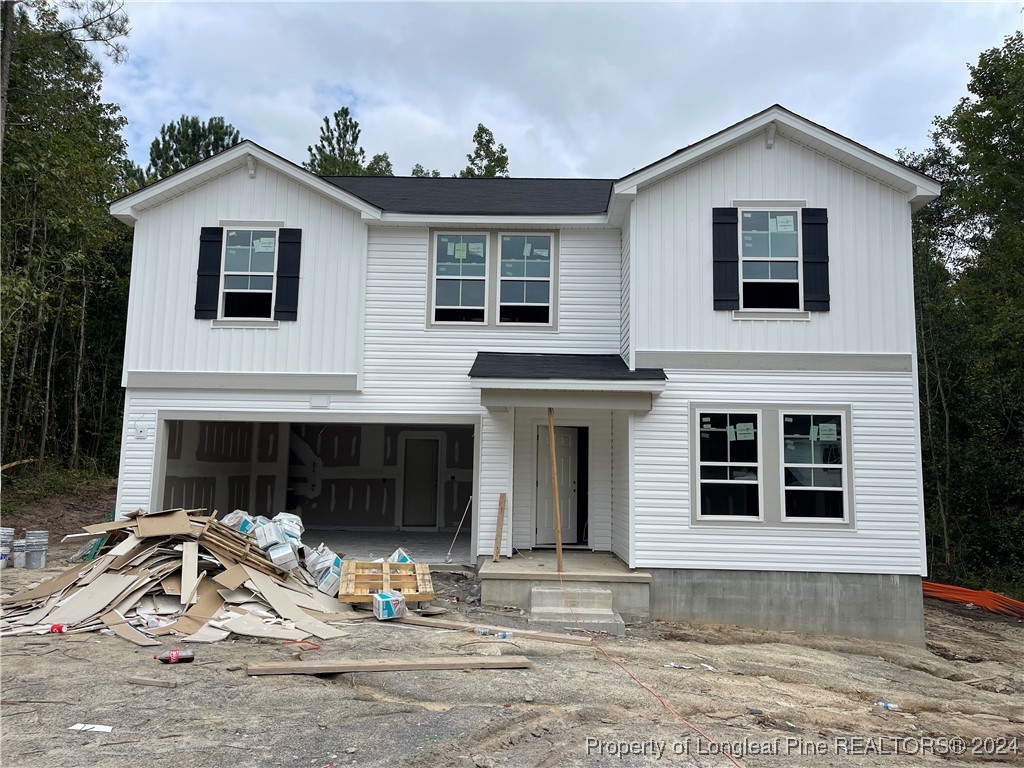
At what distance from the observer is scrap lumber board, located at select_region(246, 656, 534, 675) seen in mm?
5922

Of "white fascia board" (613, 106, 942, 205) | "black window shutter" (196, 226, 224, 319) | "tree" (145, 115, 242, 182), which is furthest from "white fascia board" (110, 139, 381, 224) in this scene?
"tree" (145, 115, 242, 182)

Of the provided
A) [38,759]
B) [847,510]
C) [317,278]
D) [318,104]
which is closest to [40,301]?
[317,278]

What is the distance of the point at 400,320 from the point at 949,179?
684 inches

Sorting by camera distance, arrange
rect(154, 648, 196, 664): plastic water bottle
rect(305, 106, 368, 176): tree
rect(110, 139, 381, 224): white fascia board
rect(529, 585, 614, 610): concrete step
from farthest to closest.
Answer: rect(305, 106, 368, 176): tree → rect(110, 139, 381, 224): white fascia board → rect(529, 585, 614, 610): concrete step → rect(154, 648, 196, 664): plastic water bottle

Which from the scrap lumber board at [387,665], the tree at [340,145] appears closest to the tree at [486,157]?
the tree at [340,145]

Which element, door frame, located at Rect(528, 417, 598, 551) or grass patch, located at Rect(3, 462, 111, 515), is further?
grass patch, located at Rect(3, 462, 111, 515)

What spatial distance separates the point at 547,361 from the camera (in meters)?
10.3

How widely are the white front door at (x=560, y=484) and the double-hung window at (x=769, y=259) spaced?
142 inches

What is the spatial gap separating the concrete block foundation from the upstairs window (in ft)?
16.1

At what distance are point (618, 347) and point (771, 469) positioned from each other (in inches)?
118

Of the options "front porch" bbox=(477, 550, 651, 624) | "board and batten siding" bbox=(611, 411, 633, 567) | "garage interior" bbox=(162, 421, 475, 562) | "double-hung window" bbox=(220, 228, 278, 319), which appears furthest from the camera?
"garage interior" bbox=(162, 421, 475, 562)

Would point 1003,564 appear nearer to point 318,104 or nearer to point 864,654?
point 864,654

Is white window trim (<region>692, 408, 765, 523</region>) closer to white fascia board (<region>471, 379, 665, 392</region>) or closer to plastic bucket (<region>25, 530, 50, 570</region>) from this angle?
white fascia board (<region>471, 379, 665, 392</region>)

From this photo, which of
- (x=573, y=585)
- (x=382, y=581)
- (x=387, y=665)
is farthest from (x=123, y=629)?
(x=573, y=585)
